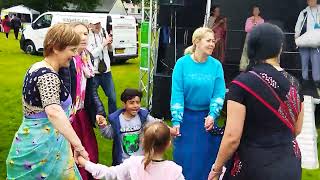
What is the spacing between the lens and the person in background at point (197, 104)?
169 inches

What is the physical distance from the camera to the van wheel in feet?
71.2

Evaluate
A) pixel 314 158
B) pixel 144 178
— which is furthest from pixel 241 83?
pixel 314 158

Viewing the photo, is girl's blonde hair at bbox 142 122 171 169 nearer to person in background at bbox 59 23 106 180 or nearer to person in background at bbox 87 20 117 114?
person in background at bbox 59 23 106 180

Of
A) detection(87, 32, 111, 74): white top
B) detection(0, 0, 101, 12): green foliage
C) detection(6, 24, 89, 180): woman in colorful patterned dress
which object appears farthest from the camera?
detection(0, 0, 101, 12): green foliage

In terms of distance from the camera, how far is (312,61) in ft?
27.9

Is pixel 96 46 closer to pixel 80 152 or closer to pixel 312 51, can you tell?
pixel 312 51

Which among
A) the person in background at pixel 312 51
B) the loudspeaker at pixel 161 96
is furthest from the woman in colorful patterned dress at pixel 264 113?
the person in background at pixel 312 51

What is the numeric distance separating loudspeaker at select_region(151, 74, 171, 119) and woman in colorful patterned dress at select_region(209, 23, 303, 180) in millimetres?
5838

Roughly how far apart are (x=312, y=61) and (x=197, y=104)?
189 inches

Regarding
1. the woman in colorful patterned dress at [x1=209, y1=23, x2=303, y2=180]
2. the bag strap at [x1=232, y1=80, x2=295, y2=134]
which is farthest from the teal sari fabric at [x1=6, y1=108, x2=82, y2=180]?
the bag strap at [x1=232, y1=80, x2=295, y2=134]

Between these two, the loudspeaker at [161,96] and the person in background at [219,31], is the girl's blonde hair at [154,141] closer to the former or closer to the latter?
the loudspeaker at [161,96]

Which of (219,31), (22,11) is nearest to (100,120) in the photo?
(219,31)

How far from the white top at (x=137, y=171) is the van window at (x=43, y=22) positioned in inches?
726

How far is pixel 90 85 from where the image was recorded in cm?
429
